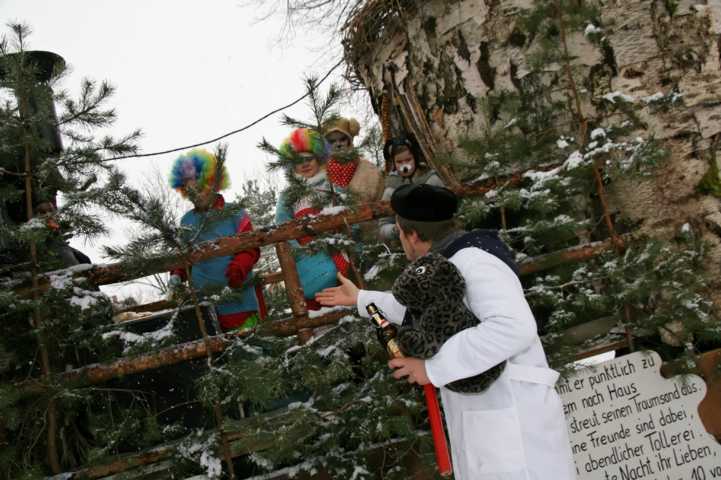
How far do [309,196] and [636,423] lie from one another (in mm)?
2139

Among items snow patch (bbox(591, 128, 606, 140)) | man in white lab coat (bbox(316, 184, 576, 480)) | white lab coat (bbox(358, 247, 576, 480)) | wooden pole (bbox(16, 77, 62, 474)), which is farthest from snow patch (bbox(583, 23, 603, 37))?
wooden pole (bbox(16, 77, 62, 474))

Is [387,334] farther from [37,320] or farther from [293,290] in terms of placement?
[37,320]

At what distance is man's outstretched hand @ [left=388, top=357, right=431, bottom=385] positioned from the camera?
6.89ft

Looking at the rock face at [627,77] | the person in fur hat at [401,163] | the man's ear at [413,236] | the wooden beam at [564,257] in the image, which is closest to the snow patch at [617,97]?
the rock face at [627,77]

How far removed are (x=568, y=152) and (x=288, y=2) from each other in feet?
15.9

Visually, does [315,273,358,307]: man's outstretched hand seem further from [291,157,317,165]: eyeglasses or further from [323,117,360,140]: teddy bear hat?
[323,117,360,140]: teddy bear hat

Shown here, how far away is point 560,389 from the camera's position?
3107mm

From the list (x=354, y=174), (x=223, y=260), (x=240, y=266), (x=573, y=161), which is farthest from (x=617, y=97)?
(x=223, y=260)

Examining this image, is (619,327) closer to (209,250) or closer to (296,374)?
(296,374)

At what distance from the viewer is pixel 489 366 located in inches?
78.0

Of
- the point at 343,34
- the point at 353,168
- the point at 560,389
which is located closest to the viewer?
the point at 560,389

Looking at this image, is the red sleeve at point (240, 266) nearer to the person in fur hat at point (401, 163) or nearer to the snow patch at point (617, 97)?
the person in fur hat at point (401, 163)

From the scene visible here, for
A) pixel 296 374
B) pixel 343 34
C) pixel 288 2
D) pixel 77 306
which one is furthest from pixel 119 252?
pixel 288 2

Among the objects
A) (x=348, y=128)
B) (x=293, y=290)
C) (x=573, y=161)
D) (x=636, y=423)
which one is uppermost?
(x=348, y=128)
